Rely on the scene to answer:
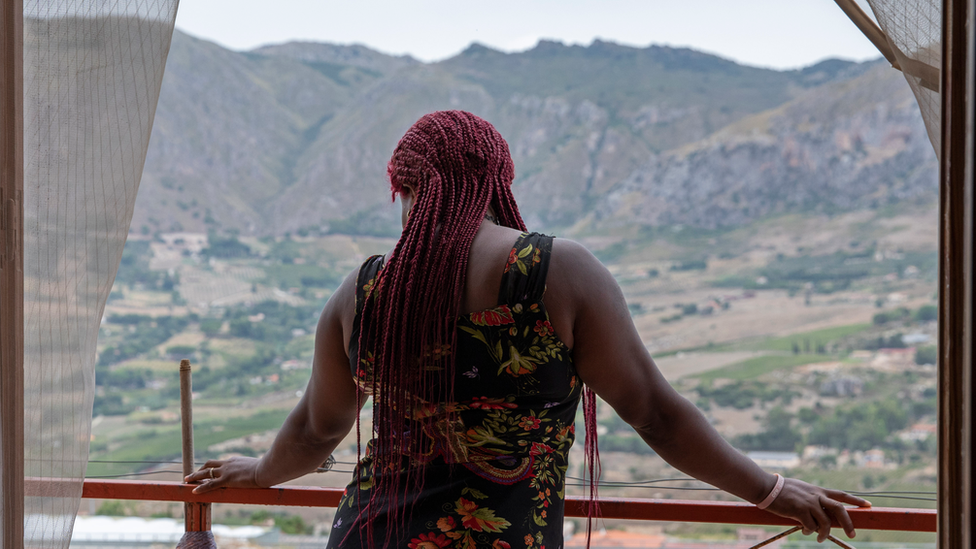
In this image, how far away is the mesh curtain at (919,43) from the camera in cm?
92

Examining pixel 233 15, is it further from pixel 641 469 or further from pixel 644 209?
pixel 641 469

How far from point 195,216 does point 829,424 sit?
2816cm

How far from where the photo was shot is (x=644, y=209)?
3378cm

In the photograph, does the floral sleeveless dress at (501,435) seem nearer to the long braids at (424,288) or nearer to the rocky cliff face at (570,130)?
the long braids at (424,288)

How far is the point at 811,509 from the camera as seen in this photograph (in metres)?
1.02

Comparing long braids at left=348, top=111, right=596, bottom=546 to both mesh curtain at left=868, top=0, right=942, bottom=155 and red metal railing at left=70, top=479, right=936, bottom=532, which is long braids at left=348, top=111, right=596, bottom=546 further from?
mesh curtain at left=868, top=0, right=942, bottom=155

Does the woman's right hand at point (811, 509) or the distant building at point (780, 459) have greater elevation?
the woman's right hand at point (811, 509)

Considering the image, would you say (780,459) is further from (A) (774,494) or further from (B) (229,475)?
(B) (229,475)

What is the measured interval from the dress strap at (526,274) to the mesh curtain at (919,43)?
531 millimetres

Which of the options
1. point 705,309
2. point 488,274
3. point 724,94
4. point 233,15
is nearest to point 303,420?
point 488,274

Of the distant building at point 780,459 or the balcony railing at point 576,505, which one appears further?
the distant building at point 780,459

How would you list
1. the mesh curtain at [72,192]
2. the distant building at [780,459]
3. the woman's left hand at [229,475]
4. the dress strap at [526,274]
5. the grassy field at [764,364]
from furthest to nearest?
1. the grassy field at [764,364]
2. the distant building at [780,459]
3. the woman's left hand at [229,475]
4. the mesh curtain at [72,192]
5. the dress strap at [526,274]

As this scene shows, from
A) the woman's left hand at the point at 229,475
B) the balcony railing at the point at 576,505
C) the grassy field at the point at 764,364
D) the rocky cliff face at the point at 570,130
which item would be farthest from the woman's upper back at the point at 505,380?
the rocky cliff face at the point at 570,130

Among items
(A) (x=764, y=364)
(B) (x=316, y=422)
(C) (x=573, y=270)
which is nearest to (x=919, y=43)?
(C) (x=573, y=270)
